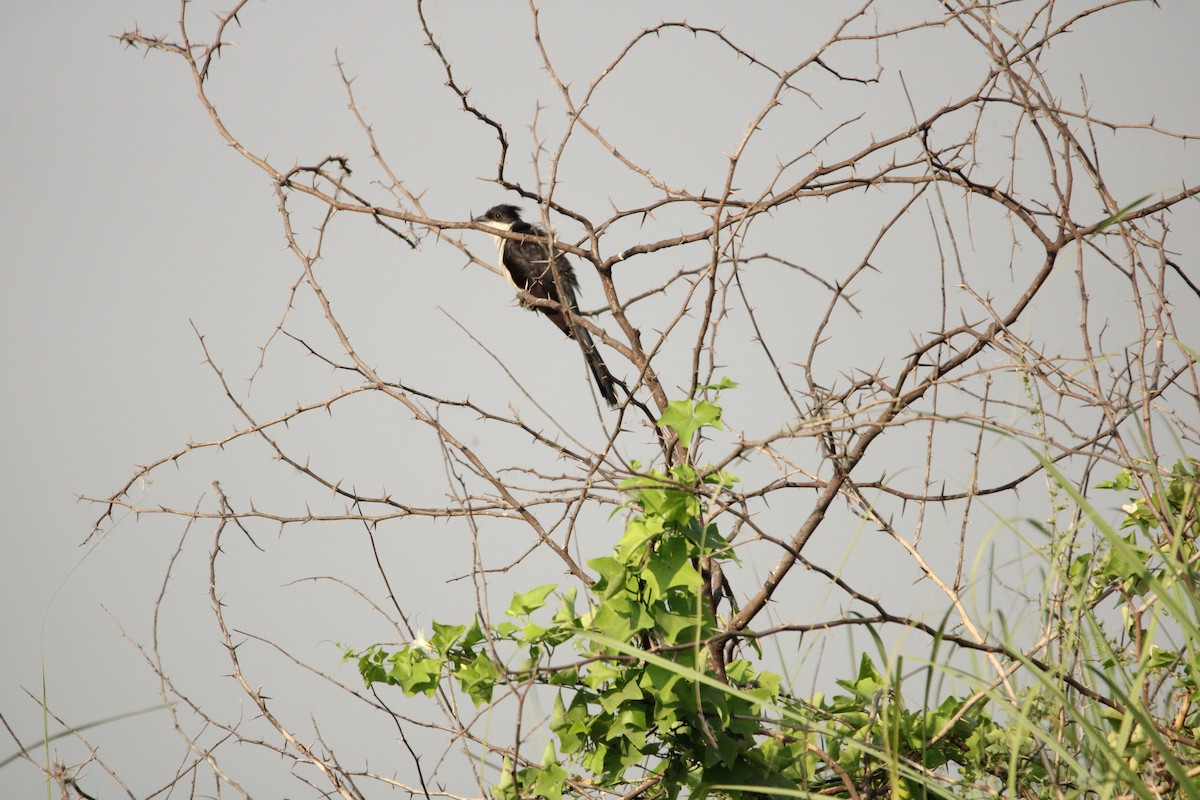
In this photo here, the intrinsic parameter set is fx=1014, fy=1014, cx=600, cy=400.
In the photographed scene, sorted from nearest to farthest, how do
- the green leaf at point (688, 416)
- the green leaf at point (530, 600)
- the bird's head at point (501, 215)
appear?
the green leaf at point (688, 416) → the green leaf at point (530, 600) → the bird's head at point (501, 215)

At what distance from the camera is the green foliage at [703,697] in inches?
51.7

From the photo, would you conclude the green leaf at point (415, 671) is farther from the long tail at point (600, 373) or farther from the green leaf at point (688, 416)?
the long tail at point (600, 373)

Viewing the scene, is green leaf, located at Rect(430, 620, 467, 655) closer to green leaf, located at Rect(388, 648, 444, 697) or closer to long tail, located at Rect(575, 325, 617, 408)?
green leaf, located at Rect(388, 648, 444, 697)

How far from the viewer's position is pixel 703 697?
4.40ft

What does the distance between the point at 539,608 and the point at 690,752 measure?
0.97 feet

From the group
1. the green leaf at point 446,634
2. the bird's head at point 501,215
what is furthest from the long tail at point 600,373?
the bird's head at point 501,215

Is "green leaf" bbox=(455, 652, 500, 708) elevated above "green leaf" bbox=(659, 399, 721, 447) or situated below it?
below

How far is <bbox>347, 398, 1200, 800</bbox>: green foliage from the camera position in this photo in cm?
131

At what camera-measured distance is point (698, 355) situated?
1507mm

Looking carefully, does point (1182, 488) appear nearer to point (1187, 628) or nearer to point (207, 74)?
point (1187, 628)

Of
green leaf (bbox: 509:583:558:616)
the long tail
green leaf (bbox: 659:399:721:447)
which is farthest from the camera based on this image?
the long tail

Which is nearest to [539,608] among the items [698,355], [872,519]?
[698,355]

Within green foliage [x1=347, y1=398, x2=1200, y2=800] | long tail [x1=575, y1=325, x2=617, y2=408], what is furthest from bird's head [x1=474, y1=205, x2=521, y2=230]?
green foliage [x1=347, y1=398, x2=1200, y2=800]

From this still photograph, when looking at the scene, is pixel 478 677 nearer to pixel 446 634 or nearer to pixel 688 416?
pixel 446 634
